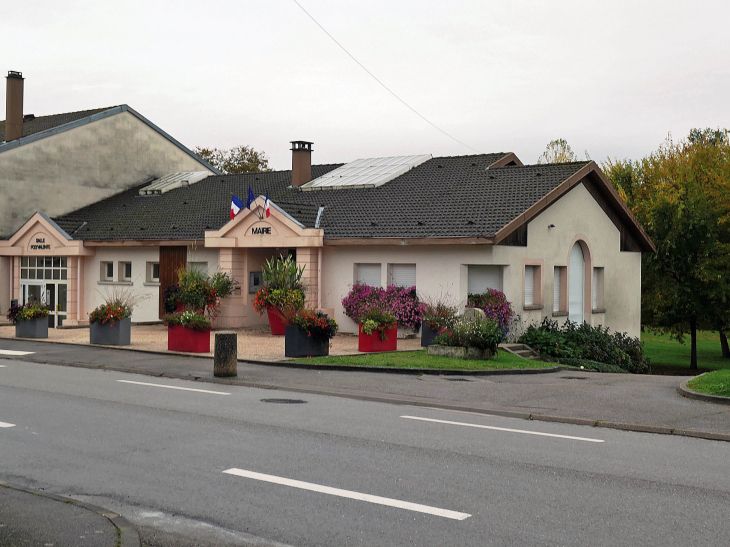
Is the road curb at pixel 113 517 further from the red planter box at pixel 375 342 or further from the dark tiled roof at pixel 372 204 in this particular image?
the dark tiled roof at pixel 372 204

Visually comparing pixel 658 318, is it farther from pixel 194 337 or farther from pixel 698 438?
pixel 698 438

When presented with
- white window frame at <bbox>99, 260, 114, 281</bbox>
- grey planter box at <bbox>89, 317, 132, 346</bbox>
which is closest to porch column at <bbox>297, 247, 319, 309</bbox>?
grey planter box at <bbox>89, 317, 132, 346</bbox>

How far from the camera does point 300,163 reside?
113 feet

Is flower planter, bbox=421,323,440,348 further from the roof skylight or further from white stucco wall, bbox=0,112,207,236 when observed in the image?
white stucco wall, bbox=0,112,207,236

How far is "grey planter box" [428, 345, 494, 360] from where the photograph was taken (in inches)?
752

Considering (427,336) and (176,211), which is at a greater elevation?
(176,211)

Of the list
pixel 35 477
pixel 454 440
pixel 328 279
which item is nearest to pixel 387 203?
pixel 328 279

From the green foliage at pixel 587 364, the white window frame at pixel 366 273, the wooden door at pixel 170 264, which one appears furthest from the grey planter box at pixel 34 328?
the green foliage at pixel 587 364

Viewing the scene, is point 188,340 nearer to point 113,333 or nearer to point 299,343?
point 113,333

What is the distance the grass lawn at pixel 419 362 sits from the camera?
17.5m

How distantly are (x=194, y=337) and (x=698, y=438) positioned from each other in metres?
13.1

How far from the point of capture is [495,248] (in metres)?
24.1

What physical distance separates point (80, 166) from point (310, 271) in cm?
1554

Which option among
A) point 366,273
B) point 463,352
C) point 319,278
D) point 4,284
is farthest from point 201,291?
point 4,284
